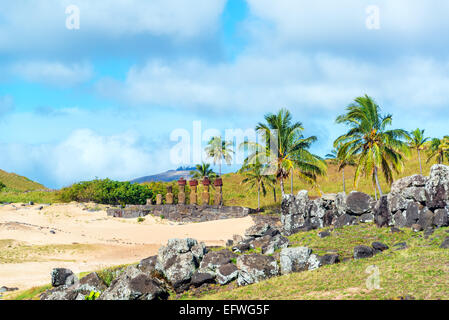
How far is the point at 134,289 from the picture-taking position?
15938 mm

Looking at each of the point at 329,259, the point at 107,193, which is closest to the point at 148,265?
the point at 329,259

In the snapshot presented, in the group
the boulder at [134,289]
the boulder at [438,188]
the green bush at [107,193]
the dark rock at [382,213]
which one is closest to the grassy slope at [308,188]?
the green bush at [107,193]

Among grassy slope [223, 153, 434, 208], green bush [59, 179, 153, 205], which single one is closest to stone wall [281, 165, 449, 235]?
grassy slope [223, 153, 434, 208]

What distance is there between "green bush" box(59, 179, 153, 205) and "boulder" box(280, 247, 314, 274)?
3549 centimetres

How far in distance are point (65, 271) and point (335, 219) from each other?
16.0 metres

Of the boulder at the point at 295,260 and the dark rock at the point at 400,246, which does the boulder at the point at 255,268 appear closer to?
the boulder at the point at 295,260

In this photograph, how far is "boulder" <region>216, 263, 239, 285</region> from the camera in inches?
684

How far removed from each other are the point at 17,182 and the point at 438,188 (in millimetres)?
78855

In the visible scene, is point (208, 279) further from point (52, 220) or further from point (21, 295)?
point (52, 220)

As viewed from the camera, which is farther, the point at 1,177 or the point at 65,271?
the point at 1,177

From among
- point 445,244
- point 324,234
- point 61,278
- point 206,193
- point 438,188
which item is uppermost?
point 206,193

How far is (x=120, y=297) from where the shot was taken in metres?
15.7

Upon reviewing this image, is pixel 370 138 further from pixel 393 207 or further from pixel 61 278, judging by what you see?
pixel 61 278
